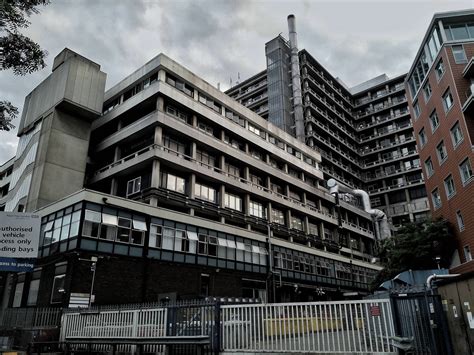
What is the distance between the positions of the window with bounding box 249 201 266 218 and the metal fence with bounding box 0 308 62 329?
90.3ft

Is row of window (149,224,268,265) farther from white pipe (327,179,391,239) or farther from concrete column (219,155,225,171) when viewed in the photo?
white pipe (327,179,391,239)

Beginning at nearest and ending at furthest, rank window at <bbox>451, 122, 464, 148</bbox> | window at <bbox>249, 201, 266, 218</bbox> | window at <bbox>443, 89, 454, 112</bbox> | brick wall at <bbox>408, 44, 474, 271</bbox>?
brick wall at <bbox>408, 44, 474, 271</bbox> → window at <bbox>451, 122, 464, 148</bbox> → window at <bbox>443, 89, 454, 112</bbox> → window at <bbox>249, 201, 266, 218</bbox>

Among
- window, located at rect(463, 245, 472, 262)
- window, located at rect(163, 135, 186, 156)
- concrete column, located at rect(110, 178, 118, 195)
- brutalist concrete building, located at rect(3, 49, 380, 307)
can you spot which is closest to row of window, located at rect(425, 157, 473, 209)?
window, located at rect(463, 245, 472, 262)

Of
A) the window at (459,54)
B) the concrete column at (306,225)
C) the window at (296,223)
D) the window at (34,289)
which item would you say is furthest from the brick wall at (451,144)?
the window at (34,289)

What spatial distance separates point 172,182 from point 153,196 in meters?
3.63

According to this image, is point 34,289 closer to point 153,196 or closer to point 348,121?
point 153,196

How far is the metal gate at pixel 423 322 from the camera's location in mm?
9672

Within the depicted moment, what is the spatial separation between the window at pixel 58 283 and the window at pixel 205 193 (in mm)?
15176

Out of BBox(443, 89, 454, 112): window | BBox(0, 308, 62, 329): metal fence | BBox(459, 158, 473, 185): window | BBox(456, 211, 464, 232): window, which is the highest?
BBox(443, 89, 454, 112): window

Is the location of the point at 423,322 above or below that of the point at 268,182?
below

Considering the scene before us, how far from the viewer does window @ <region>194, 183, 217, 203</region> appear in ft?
130

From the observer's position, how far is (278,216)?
166ft

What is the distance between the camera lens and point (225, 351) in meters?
12.1

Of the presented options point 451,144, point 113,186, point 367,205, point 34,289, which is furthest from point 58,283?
point 367,205
